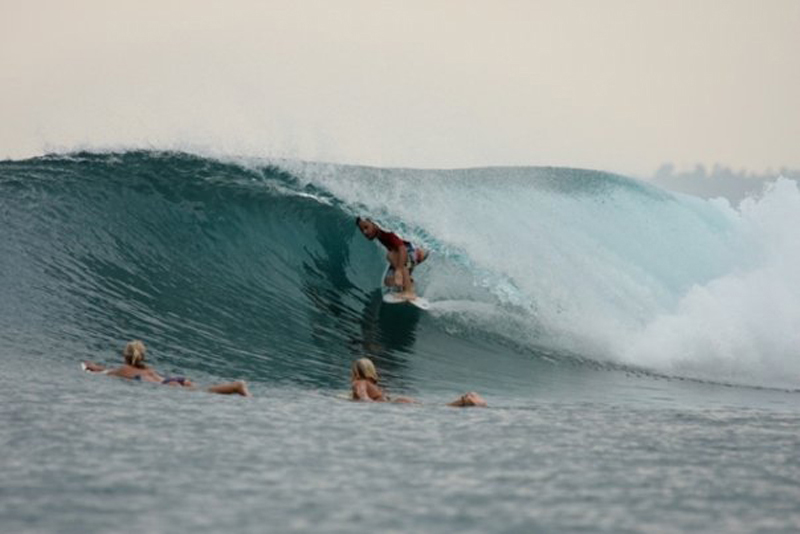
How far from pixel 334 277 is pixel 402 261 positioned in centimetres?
118

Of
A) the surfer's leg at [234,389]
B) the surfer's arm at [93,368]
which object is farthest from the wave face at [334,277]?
the surfer's leg at [234,389]

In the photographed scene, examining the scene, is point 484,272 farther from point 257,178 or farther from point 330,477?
point 330,477

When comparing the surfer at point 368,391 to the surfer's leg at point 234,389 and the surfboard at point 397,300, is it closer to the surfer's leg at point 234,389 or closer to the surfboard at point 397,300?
the surfer's leg at point 234,389

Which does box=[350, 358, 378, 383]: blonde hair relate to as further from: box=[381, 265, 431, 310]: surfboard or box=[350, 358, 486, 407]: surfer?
box=[381, 265, 431, 310]: surfboard

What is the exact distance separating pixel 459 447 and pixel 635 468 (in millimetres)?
1293

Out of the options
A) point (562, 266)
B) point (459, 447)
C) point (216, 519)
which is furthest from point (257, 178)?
point (216, 519)

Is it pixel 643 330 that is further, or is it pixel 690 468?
pixel 643 330

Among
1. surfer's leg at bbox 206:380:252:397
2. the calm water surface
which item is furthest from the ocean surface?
surfer's leg at bbox 206:380:252:397

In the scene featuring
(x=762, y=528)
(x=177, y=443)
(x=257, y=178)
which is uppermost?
(x=257, y=178)

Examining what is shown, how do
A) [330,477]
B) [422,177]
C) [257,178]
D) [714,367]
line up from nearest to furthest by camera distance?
[330,477], [714,367], [257,178], [422,177]

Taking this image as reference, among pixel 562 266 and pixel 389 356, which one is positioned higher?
pixel 562 266

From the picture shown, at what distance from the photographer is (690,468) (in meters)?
8.79

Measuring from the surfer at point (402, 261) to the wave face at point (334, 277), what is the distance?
39cm

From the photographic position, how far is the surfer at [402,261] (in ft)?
61.6
